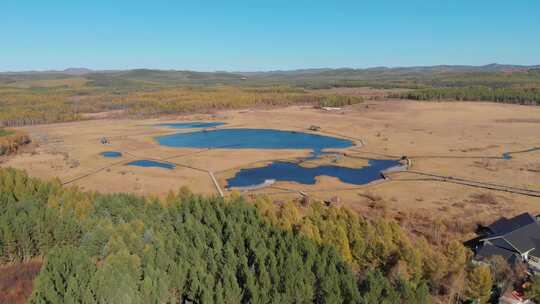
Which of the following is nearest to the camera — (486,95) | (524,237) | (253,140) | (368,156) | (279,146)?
(524,237)

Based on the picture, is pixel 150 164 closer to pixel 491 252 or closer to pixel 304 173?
pixel 304 173

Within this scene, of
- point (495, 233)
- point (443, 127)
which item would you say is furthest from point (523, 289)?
point (443, 127)

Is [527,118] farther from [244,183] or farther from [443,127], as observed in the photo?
[244,183]

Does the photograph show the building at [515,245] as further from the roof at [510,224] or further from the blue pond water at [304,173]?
the blue pond water at [304,173]

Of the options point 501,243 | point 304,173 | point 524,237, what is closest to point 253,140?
point 304,173

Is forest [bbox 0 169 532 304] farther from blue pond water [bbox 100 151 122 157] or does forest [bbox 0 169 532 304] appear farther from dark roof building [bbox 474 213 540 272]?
blue pond water [bbox 100 151 122 157]

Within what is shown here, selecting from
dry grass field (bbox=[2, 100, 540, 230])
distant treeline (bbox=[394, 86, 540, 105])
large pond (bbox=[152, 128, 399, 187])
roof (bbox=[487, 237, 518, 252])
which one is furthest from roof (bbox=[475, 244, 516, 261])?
distant treeline (bbox=[394, 86, 540, 105])
